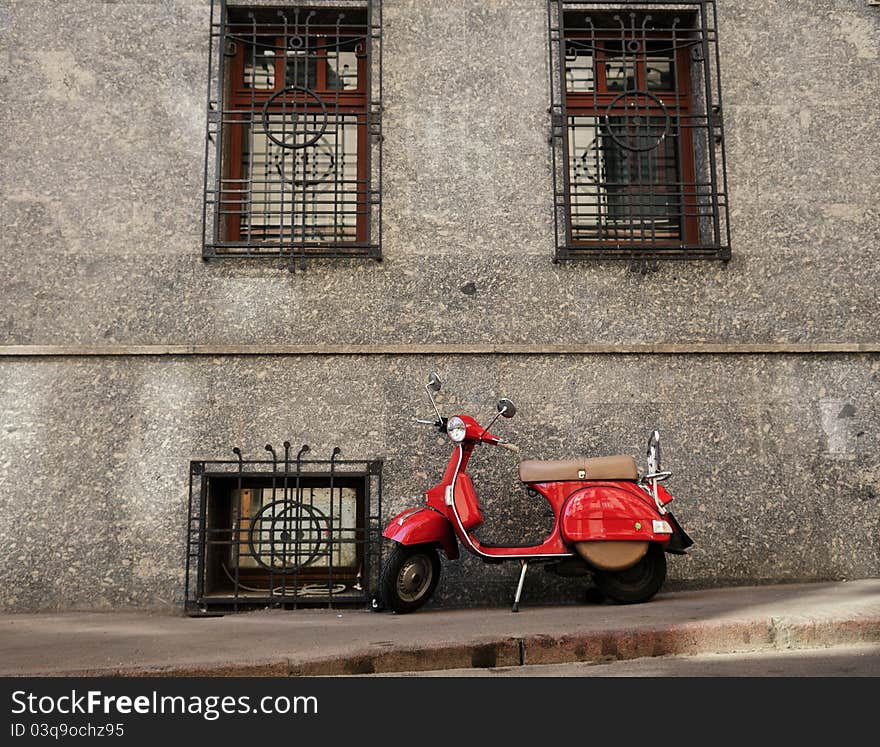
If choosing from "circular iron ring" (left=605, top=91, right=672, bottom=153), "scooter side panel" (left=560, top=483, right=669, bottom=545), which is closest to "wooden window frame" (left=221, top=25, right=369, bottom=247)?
"circular iron ring" (left=605, top=91, right=672, bottom=153)

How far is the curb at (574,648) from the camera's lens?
13.0ft

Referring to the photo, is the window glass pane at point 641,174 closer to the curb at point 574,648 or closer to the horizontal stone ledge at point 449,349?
the horizontal stone ledge at point 449,349

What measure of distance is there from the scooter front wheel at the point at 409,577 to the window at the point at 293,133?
7.18ft

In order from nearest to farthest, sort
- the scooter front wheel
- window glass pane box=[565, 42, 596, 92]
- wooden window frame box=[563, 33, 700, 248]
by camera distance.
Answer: the scooter front wheel, wooden window frame box=[563, 33, 700, 248], window glass pane box=[565, 42, 596, 92]

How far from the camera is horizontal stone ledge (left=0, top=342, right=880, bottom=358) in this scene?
6.34 meters

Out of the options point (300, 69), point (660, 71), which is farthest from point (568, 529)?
point (300, 69)

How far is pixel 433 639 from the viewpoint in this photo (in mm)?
4344

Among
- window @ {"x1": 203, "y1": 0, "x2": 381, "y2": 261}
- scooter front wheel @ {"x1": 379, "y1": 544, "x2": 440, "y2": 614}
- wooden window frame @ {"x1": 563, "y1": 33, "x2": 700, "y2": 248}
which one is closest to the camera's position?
scooter front wheel @ {"x1": 379, "y1": 544, "x2": 440, "y2": 614}

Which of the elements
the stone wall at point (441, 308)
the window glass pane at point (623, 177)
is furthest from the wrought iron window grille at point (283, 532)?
the window glass pane at point (623, 177)

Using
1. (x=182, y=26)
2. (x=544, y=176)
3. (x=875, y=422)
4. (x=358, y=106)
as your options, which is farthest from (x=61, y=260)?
(x=875, y=422)

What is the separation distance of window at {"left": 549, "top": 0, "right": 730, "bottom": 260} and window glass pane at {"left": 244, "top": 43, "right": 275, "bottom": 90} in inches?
85.0

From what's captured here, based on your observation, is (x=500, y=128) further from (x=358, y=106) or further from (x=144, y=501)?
(x=144, y=501)

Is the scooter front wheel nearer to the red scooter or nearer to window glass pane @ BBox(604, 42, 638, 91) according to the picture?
the red scooter
